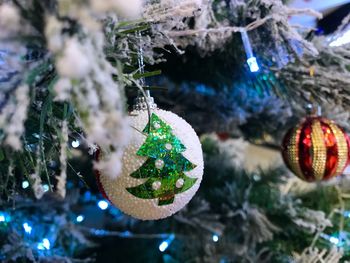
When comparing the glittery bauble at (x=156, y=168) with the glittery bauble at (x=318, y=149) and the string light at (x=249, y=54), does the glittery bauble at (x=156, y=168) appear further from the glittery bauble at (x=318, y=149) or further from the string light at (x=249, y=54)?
the glittery bauble at (x=318, y=149)

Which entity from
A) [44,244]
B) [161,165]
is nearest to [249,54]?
[161,165]

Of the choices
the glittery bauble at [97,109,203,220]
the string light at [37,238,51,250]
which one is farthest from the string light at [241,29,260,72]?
the string light at [37,238,51,250]

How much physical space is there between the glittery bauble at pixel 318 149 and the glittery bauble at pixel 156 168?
0.89ft

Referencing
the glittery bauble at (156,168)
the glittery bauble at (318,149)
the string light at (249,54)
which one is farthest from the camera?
the glittery bauble at (318,149)

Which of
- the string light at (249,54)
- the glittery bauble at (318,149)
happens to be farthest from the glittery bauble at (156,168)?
the glittery bauble at (318,149)

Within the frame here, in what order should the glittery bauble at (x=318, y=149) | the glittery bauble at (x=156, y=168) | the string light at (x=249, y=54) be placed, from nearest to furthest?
1. the glittery bauble at (x=156, y=168)
2. the string light at (x=249, y=54)
3. the glittery bauble at (x=318, y=149)

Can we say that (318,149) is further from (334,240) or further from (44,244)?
(44,244)

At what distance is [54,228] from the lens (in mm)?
610

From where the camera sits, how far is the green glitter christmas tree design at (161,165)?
375 mm

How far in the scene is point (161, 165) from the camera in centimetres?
38

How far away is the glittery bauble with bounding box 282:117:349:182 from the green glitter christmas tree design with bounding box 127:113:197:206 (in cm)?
28

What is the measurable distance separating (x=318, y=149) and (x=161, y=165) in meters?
0.32

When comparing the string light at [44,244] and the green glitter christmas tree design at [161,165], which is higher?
the green glitter christmas tree design at [161,165]

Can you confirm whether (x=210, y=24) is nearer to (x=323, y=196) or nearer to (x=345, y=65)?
(x=345, y=65)
